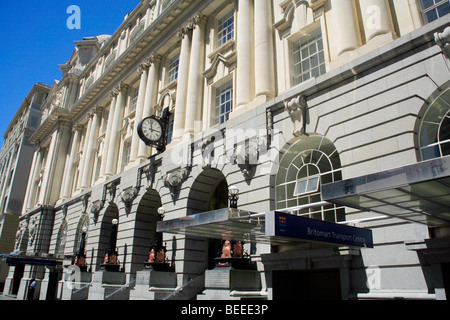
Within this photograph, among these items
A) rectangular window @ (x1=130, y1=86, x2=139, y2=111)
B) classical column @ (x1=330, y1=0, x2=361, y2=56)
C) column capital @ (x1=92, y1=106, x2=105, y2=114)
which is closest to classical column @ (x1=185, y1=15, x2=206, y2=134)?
classical column @ (x1=330, y1=0, x2=361, y2=56)

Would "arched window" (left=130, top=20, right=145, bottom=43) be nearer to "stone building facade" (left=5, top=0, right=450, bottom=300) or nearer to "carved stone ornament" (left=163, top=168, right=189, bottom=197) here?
"stone building facade" (left=5, top=0, right=450, bottom=300)

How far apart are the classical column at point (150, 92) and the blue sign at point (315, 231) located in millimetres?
16951

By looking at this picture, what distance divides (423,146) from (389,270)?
3.57m

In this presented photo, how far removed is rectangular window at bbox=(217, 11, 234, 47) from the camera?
2058 centimetres

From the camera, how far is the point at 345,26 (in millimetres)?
12930

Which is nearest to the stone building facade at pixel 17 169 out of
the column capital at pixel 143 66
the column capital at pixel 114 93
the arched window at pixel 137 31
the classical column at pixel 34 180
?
the classical column at pixel 34 180

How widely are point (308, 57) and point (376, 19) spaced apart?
3.64 m

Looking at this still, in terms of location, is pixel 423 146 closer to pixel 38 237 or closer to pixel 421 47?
pixel 421 47

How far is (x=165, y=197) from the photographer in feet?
64.1

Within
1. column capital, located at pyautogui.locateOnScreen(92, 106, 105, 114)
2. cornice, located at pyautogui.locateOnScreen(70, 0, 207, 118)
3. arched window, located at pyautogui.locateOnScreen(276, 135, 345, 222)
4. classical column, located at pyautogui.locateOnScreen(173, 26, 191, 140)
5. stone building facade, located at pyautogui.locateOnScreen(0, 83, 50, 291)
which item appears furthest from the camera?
stone building facade, located at pyautogui.locateOnScreen(0, 83, 50, 291)

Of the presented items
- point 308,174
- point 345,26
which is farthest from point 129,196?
point 345,26

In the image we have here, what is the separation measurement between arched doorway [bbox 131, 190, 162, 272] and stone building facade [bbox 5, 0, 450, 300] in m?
0.09

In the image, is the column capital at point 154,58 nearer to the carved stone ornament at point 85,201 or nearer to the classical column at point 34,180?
the carved stone ornament at point 85,201
